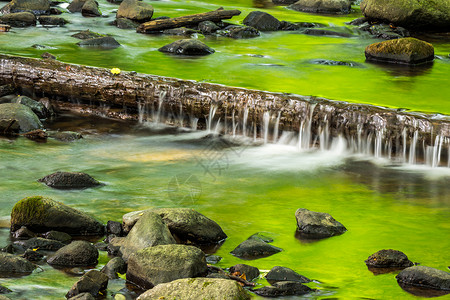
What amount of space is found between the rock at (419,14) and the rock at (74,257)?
12631mm

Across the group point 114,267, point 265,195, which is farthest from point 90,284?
point 265,195

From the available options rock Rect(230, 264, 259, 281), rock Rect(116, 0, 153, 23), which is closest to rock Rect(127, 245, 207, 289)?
rock Rect(230, 264, 259, 281)

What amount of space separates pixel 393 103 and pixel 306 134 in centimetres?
124

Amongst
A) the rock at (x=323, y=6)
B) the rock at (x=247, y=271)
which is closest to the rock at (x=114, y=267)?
the rock at (x=247, y=271)

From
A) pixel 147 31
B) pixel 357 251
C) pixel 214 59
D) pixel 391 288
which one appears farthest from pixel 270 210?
pixel 147 31

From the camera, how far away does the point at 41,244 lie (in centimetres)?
495

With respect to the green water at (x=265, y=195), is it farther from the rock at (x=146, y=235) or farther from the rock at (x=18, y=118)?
the rock at (x=18, y=118)

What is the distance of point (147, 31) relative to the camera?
14.6 metres

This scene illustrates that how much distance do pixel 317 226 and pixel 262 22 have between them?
35.6ft

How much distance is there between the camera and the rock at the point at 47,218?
5.19 m

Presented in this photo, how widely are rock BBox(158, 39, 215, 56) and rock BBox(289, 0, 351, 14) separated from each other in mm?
8185

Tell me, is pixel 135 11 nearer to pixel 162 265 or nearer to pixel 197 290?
pixel 162 265

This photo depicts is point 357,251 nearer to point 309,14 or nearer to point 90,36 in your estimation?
point 90,36

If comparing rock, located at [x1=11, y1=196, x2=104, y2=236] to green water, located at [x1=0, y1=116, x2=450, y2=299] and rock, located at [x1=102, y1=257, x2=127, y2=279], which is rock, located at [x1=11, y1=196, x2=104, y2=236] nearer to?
green water, located at [x1=0, y1=116, x2=450, y2=299]
